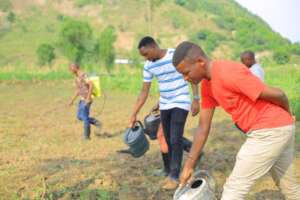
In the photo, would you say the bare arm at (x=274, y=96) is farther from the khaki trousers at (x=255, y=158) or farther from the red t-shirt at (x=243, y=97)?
the khaki trousers at (x=255, y=158)

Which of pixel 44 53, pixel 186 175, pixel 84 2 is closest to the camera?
pixel 186 175

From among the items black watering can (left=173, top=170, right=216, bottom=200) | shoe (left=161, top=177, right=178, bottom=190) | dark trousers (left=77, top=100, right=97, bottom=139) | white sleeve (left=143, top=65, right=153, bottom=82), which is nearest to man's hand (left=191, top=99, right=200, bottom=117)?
white sleeve (left=143, top=65, right=153, bottom=82)

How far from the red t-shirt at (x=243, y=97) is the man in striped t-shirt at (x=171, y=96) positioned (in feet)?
6.94

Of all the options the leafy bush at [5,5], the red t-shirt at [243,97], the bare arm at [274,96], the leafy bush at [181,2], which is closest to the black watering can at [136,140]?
the red t-shirt at [243,97]

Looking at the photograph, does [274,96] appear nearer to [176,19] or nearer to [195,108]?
[195,108]

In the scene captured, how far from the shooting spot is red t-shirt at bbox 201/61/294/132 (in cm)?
348

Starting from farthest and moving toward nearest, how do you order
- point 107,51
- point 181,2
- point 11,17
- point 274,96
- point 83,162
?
1. point 181,2
2. point 11,17
3. point 107,51
4. point 83,162
5. point 274,96

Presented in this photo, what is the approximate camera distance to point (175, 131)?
597cm

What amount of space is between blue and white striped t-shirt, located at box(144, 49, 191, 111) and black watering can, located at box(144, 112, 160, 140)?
20.4 inches

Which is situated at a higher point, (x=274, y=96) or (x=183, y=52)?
(x=183, y=52)

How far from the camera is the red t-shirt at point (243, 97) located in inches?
137

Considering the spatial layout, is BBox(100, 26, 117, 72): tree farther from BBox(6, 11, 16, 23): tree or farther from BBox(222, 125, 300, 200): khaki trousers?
BBox(222, 125, 300, 200): khaki trousers

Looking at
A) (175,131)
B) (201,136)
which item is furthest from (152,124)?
(201,136)

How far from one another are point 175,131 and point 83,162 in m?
1.96
